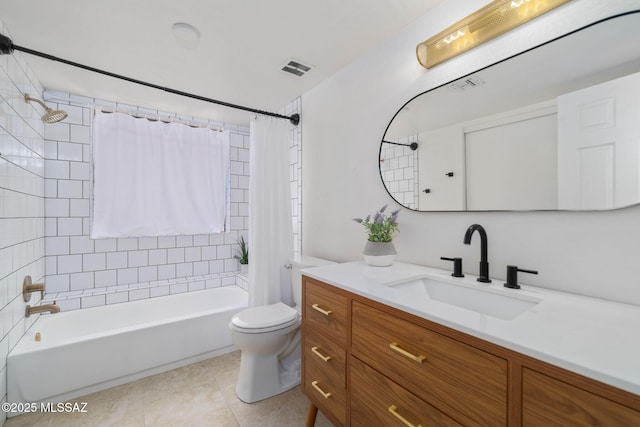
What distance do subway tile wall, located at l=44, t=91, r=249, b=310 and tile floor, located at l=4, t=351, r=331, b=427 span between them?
907 millimetres

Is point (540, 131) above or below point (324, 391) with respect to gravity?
above

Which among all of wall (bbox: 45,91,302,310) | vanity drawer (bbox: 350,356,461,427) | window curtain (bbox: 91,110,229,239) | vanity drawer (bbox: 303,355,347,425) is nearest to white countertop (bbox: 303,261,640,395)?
vanity drawer (bbox: 350,356,461,427)

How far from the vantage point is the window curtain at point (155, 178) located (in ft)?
8.35

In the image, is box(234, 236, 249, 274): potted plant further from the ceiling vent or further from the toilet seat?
the ceiling vent

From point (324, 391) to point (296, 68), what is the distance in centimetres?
204

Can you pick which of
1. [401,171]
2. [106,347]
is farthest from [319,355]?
[106,347]

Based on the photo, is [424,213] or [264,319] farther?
[264,319]

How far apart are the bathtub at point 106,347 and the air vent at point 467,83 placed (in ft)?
7.51

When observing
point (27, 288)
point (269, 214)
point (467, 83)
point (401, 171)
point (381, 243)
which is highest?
point (467, 83)

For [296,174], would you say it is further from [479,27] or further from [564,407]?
[564,407]

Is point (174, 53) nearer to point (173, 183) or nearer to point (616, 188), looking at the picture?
point (173, 183)

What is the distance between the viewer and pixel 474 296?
1.10 meters

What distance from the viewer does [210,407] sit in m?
1.70

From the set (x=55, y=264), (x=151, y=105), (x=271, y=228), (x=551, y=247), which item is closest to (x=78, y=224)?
(x=55, y=264)
